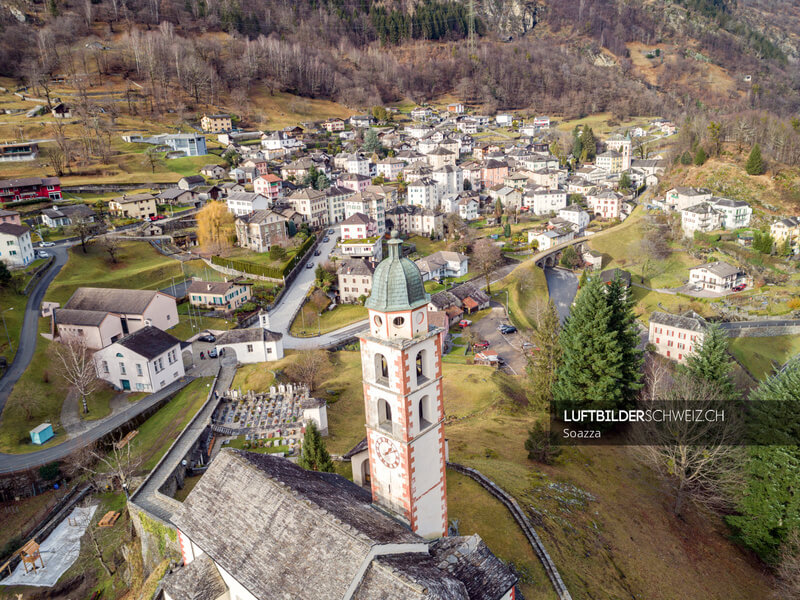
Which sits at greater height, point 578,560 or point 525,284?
point 578,560

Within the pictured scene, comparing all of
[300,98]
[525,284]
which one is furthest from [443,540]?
[300,98]

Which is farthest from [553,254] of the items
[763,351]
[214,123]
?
[214,123]

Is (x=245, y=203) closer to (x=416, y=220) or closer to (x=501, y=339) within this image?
(x=416, y=220)

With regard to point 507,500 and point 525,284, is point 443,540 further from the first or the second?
point 525,284

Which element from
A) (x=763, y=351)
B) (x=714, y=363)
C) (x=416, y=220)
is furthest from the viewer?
(x=416, y=220)

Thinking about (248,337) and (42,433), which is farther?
(248,337)
